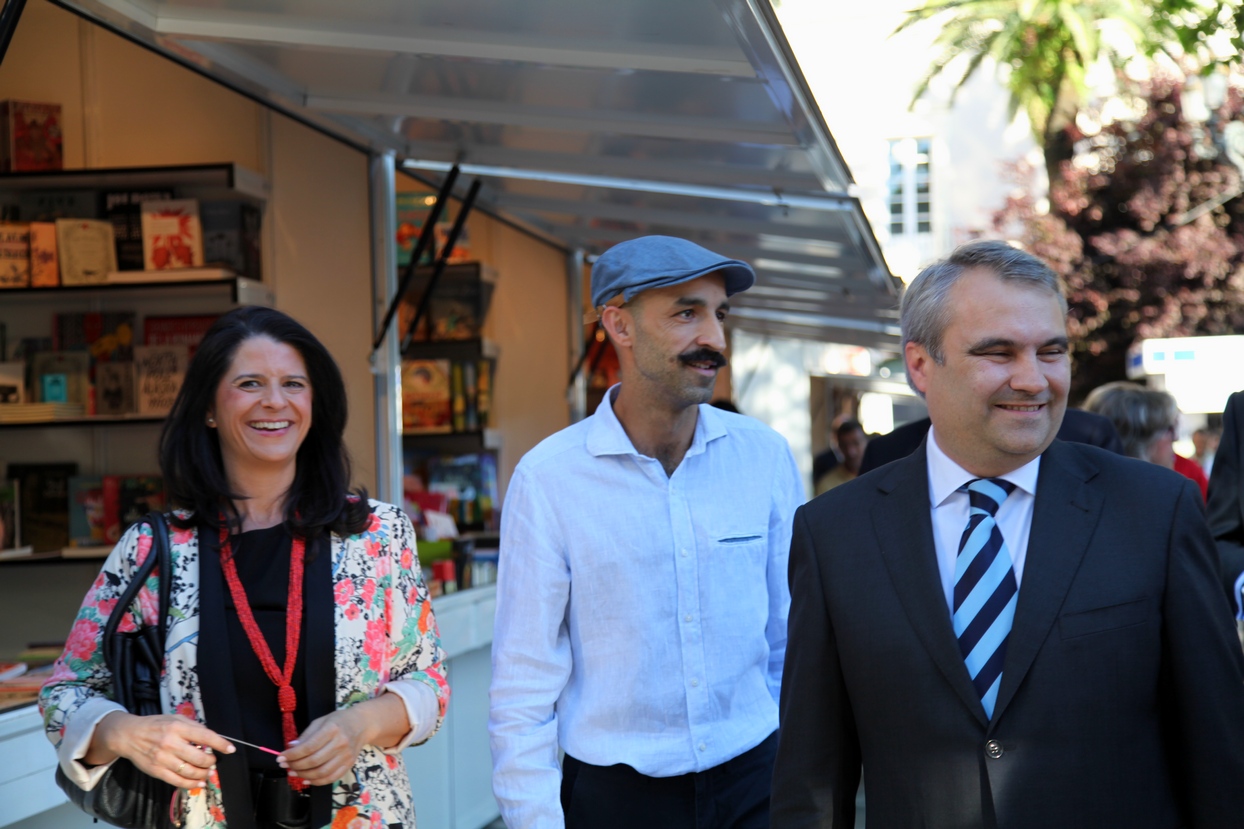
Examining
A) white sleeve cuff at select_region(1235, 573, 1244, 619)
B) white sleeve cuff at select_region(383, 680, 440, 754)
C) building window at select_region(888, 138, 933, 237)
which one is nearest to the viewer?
white sleeve cuff at select_region(383, 680, 440, 754)

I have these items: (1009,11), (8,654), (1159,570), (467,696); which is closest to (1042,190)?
(1009,11)

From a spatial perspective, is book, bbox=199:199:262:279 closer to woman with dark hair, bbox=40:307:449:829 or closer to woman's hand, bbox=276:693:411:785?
woman with dark hair, bbox=40:307:449:829

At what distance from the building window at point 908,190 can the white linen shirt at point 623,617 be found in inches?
1207

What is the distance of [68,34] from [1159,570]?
5612 mm

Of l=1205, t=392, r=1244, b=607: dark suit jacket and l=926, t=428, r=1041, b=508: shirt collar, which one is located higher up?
l=926, t=428, r=1041, b=508: shirt collar

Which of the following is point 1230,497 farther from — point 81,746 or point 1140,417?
point 81,746

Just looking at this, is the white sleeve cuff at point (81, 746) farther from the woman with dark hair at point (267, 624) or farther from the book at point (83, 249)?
the book at point (83, 249)

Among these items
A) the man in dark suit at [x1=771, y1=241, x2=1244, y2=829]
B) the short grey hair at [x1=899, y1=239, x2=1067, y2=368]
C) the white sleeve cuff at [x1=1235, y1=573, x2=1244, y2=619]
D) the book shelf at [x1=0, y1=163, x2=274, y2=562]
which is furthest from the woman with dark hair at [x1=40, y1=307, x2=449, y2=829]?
the book shelf at [x1=0, y1=163, x2=274, y2=562]

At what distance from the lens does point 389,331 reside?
6.81 meters

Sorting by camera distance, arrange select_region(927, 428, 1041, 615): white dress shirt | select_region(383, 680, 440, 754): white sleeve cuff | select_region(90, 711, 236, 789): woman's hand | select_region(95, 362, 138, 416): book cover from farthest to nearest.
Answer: select_region(95, 362, 138, 416): book cover → select_region(383, 680, 440, 754): white sleeve cuff → select_region(90, 711, 236, 789): woman's hand → select_region(927, 428, 1041, 615): white dress shirt

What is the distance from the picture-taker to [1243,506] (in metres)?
4.01

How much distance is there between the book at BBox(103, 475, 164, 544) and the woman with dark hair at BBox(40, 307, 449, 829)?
346cm

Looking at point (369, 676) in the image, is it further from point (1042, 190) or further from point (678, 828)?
point (1042, 190)

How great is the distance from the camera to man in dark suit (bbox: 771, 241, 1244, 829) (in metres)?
2.15
